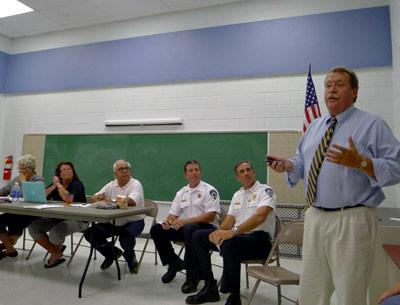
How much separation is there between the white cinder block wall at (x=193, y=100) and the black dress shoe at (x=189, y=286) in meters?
2.45

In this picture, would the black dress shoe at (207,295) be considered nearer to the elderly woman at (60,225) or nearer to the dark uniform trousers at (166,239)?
the dark uniform trousers at (166,239)

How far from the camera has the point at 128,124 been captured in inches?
206

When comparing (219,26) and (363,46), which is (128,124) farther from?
(363,46)

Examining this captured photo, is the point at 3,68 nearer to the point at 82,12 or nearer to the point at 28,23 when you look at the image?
the point at 28,23

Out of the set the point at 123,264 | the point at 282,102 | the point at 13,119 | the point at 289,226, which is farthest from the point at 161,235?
the point at 13,119

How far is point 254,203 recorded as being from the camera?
2.63m

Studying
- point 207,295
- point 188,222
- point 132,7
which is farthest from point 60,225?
point 132,7

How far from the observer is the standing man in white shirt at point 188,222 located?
2.79m

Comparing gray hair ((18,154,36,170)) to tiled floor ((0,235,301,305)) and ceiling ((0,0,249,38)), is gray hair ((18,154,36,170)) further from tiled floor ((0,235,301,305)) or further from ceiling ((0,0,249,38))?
ceiling ((0,0,249,38))

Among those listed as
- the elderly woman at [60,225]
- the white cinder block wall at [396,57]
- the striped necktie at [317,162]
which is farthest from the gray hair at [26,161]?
the white cinder block wall at [396,57]

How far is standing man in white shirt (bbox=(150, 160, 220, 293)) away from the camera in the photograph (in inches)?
110

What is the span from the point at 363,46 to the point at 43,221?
4390mm

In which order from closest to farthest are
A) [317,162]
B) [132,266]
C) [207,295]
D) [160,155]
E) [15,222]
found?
[317,162] → [207,295] → [132,266] → [15,222] → [160,155]

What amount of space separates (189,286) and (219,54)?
135 inches
